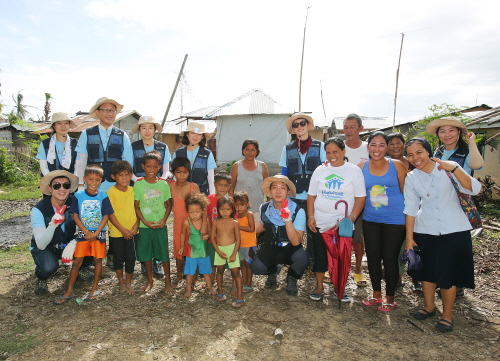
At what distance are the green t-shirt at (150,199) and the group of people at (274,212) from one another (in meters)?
0.01

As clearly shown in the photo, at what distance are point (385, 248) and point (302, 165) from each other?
1.44 metres

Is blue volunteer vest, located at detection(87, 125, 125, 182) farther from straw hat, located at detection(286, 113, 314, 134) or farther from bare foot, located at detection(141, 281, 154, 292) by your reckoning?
straw hat, located at detection(286, 113, 314, 134)

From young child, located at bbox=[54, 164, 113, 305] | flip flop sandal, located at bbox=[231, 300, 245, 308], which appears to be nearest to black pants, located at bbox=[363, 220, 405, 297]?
flip flop sandal, located at bbox=[231, 300, 245, 308]

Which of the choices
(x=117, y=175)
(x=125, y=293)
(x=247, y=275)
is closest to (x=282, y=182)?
(x=247, y=275)

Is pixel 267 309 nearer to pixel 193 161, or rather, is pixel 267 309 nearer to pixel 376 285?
pixel 376 285

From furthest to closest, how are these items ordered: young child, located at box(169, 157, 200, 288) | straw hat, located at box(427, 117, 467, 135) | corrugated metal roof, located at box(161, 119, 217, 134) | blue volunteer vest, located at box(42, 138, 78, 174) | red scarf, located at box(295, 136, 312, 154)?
corrugated metal roof, located at box(161, 119, 217, 134) < blue volunteer vest, located at box(42, 138, 78, 174) < red scarf, located at box(295, 136, 312, 154) < young child, located at box(169, 157, 200, 288) < straw hat, located at box(427, 117, 467, 135)

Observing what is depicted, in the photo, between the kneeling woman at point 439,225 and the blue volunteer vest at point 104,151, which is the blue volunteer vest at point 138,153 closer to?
the blue volunteer vest at point 104,151

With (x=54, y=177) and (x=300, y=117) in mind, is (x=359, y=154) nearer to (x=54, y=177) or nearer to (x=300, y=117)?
(x=300, y=117)

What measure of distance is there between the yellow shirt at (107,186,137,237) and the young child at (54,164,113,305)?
0.10 metres

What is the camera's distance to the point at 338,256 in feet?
11.7

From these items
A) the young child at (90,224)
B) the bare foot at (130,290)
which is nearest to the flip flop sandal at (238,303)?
the bare foot at (130,290)

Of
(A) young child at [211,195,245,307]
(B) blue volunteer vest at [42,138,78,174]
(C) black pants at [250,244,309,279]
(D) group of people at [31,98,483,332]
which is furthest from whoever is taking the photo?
(B) blue volunteer vest at [42,138,78,174]

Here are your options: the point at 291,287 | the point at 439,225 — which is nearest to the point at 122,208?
the point at 291,287

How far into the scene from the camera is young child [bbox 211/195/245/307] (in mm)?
3670
